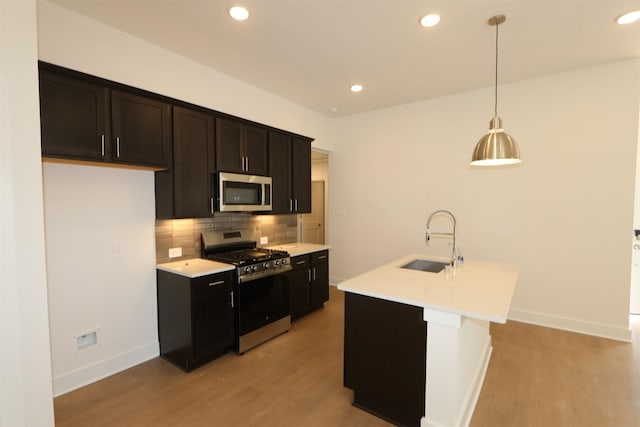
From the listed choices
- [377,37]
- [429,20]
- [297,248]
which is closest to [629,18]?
[429,20]

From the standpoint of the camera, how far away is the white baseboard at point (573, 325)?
3.15 m

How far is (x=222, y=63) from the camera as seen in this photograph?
3059mm

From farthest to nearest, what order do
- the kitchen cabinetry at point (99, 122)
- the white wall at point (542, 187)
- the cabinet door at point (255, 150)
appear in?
the cabinet door at point (255, 150) < the white wall at point (542, 187) < the kitchen cabinetry at point (99, 122)

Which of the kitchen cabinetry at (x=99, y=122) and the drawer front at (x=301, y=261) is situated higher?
the kitchen cabinetry at (x=99, y=122)

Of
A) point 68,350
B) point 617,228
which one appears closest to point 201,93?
point 68,350

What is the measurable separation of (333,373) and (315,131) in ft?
11.4

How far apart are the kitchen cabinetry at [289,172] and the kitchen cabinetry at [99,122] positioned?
1.33 m

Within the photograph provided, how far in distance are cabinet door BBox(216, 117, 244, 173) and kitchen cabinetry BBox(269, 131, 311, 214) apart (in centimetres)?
48

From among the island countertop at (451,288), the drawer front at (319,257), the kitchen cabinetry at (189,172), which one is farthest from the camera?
the drawer front at (319,257)

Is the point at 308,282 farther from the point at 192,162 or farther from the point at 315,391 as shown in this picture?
the point at 192,162

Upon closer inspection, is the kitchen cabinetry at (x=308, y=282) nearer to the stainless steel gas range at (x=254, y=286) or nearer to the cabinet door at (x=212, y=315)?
the stainless steel gas range at (x=254, y=286)

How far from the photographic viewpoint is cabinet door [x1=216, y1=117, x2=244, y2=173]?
2.98 meters

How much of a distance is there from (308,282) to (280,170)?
1.49m

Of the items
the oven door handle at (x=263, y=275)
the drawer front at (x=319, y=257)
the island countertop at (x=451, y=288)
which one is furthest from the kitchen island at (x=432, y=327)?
the drawer front at (x=319, y=257)
